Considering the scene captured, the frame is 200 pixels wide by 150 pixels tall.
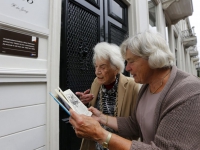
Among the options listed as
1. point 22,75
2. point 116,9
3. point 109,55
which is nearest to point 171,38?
point 116,9

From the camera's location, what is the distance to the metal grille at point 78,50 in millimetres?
1884

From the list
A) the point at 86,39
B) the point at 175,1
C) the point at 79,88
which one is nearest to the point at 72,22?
the point at 86,39

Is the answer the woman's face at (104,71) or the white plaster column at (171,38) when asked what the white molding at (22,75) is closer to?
the woman's face at (104,71)

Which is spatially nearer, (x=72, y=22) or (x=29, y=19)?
(x=29, y=19)

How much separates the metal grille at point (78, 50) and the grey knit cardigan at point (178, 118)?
4.02ft

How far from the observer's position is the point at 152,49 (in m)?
1.02

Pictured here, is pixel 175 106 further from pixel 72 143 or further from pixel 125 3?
pixel 125 3

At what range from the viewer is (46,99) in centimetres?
144

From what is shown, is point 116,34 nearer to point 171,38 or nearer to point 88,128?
point 88,128

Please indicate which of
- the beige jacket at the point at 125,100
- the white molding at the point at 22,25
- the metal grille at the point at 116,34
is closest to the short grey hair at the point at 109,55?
the beige jacket at the point at 125,100

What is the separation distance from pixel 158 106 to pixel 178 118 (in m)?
0.14

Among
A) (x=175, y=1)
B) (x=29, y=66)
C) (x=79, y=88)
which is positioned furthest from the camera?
(x=175, y=1)

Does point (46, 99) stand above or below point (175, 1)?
below

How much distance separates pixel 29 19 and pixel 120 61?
980 millimetres
